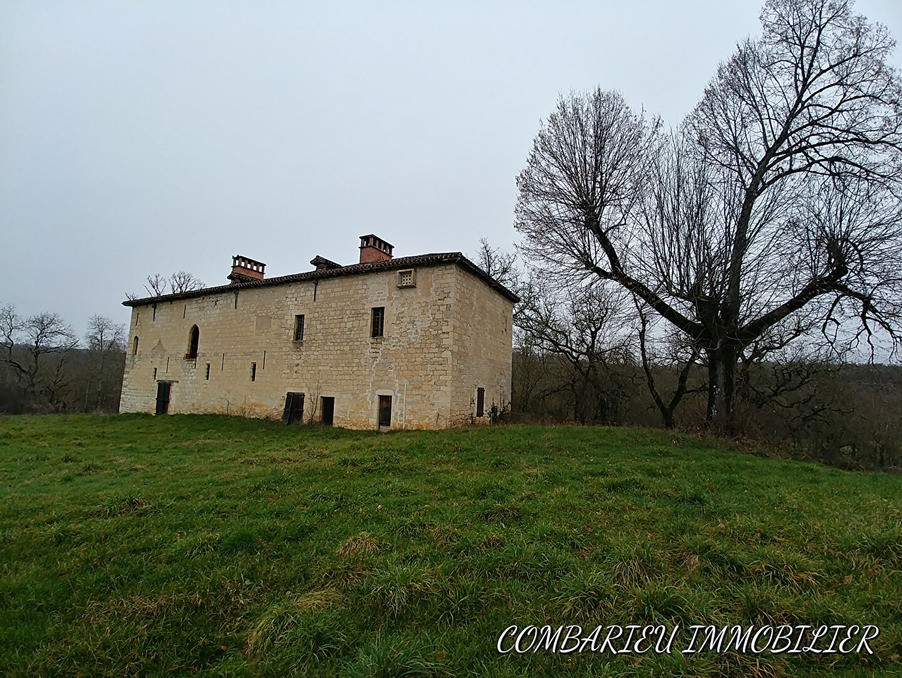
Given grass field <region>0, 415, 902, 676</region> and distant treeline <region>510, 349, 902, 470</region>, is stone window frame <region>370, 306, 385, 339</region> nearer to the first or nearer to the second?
distant treeline <region>510, 349, 902, 470</region>

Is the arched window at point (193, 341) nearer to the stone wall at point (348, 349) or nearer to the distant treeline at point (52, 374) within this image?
the stone wall at point (348, 349)

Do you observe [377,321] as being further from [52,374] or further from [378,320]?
[52,374]

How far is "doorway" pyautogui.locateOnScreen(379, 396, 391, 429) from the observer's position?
14594mm

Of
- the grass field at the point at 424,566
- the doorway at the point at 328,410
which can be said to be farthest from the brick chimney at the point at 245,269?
the grass field at the point at 424,566

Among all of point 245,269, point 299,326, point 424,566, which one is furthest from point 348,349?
point 424,566

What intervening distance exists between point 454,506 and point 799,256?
445 inches

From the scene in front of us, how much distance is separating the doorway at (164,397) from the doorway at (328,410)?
10.4 m

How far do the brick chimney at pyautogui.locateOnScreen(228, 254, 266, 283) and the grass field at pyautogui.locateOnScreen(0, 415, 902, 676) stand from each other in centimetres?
1368

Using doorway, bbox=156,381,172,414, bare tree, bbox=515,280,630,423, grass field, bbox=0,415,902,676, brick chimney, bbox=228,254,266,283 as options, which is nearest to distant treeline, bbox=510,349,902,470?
bare tree, bbox=515,280,630,423

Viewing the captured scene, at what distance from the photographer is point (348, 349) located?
1557 centimetres

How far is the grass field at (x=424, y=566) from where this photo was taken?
9.64 ft

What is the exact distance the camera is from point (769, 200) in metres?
10.6

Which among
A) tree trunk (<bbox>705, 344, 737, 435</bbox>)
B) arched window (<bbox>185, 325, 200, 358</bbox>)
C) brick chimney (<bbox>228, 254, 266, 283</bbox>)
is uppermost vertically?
brick chimney (<bbox>228, 254, 266, 283</bbox>)

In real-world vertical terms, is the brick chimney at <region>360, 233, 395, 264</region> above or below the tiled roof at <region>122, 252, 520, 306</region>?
above
